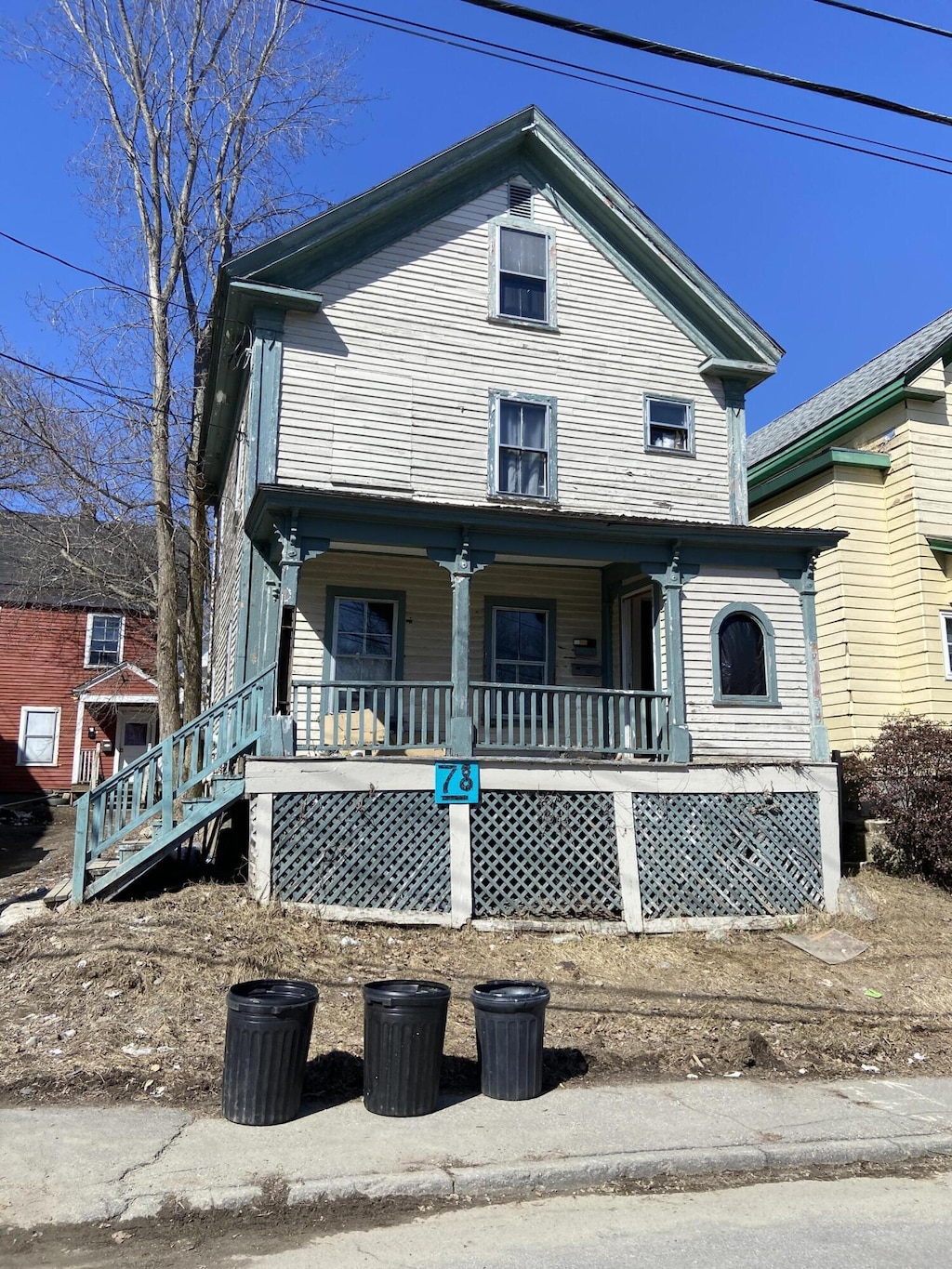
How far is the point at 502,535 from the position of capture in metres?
11.6

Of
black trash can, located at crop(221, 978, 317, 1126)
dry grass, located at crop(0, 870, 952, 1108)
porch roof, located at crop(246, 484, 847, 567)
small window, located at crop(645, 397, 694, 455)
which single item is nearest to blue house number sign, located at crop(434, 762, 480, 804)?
dry grass, located at crop(0, 870, 952, 1108)

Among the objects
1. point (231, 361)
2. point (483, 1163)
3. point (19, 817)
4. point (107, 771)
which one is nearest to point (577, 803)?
point (483, 1163)

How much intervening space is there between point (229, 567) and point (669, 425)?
24.8 ft

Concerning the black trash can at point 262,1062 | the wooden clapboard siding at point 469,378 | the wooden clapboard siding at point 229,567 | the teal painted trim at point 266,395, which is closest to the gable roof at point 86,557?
the wooden clapboard siding at point 229,567

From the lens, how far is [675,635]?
39.5 ft

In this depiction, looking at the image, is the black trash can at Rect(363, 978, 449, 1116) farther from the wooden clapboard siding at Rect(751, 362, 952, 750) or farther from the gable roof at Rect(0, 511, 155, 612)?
the gable roof at Rect(0, 511, 155, 612)

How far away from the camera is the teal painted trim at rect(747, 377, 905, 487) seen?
15164 mm

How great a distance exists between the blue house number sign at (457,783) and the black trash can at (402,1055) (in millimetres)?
4519

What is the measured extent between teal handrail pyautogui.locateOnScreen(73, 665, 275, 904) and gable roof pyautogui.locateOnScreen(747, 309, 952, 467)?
36.5 ft

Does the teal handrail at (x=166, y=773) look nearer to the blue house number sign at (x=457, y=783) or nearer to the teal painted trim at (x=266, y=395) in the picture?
the blue house number sign at (x=457, y=783)

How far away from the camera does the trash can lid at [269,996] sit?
5.79 m

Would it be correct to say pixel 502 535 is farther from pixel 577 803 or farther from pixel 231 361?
pixel 231 361

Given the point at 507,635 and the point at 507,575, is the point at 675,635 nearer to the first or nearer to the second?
the point at 507,635

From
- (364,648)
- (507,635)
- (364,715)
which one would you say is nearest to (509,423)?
(507,635)
